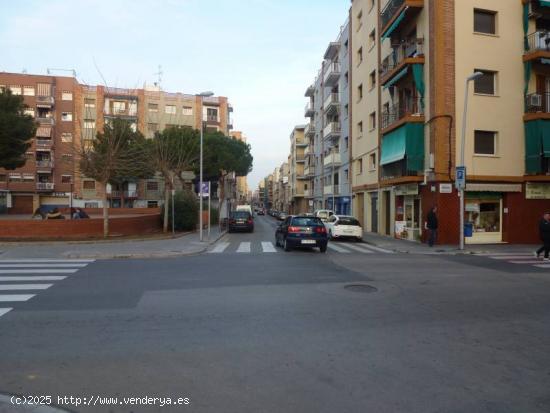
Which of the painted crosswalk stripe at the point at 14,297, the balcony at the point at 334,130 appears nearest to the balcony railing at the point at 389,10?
the balcony at the point at 334,130

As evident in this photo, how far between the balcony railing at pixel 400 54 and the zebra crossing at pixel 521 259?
11.1 meters

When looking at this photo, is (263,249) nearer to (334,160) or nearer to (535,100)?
(535,100)

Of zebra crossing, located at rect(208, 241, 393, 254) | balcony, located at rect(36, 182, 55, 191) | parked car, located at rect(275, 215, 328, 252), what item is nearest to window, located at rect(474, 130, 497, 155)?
zebra crossing, located at rect(208, 241, 393, 254)

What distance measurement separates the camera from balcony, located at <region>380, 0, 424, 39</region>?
21.6 metres

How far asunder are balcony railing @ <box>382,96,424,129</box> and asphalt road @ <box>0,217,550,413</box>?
46.0ft

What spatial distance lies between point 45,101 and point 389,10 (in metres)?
48.8

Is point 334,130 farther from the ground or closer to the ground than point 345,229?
farther from the ground

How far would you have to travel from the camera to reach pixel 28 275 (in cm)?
1007

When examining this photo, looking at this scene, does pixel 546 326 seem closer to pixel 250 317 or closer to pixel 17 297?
pixel 250 317

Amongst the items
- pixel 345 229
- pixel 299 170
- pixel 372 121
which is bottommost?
pixel 345 229

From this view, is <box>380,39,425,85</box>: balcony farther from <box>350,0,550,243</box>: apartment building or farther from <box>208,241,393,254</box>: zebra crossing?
<box>208,241,393,254</box>: zebra crossing

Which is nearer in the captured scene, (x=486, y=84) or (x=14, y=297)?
(x=14, y=297)

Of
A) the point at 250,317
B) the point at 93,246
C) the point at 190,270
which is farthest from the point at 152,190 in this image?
the point at 250,317

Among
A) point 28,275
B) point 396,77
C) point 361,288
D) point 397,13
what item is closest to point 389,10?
point 397,13
